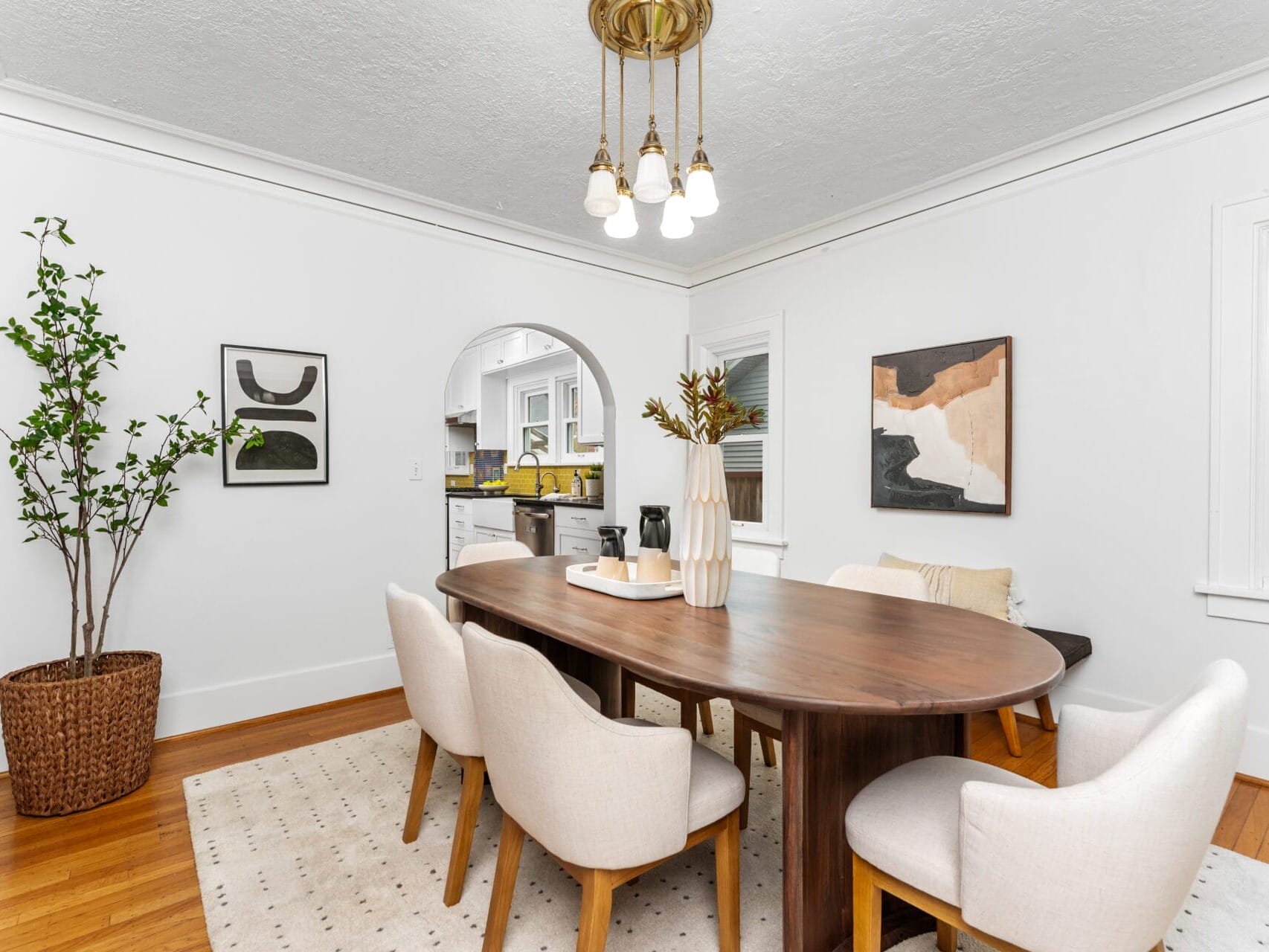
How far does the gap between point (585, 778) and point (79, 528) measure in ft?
7.66

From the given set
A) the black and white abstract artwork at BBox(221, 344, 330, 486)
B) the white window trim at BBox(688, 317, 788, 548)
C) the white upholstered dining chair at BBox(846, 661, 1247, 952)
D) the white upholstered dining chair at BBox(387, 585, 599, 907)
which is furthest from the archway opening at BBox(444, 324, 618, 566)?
the white upholstered dining chair at BBox(846, 661, 1247, 952)

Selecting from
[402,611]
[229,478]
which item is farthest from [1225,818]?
[229,478]

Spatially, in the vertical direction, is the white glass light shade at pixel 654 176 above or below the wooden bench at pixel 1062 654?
above

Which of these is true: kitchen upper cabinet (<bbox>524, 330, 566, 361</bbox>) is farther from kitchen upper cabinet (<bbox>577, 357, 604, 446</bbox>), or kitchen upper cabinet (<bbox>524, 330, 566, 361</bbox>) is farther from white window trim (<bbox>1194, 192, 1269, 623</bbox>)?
white window trim (<bbox>1194, 192, 1269, 623</bbox>)

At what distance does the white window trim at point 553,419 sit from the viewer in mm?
6312

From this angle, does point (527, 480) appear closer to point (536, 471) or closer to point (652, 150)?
point (536, 471)

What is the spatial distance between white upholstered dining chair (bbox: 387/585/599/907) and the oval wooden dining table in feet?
0.66

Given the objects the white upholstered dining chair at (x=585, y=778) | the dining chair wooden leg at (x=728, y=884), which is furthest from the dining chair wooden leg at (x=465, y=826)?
the dining chair wooden leg at (x=728, y=884)

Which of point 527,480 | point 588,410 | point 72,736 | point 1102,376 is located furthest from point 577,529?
point 1102,376

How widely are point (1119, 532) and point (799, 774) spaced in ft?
7.31

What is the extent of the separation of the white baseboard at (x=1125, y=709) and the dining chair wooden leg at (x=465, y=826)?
5.73 ft

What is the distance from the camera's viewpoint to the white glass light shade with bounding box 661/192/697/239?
1906 millimetres

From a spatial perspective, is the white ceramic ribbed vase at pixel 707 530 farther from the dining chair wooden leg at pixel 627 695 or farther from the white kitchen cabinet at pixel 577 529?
the white kitchen cabinet at pixel 577 529

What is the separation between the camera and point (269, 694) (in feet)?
10.1
